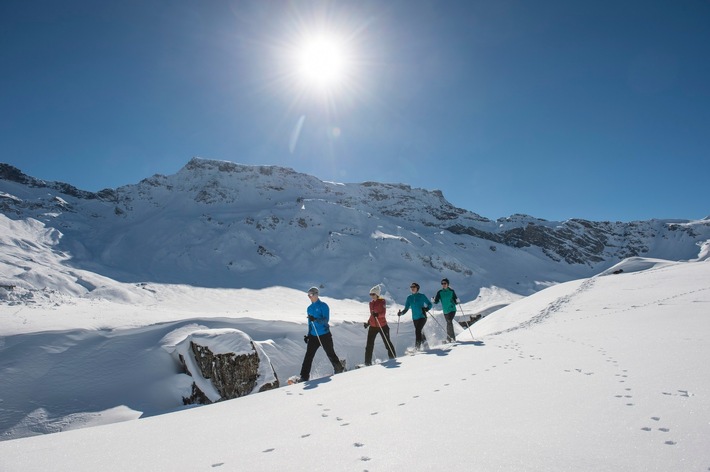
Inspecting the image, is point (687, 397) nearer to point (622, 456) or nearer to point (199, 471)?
point (622, 456)

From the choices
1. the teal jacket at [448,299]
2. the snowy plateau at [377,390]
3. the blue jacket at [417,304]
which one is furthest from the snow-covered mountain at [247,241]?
the teal jacket at [448,299]

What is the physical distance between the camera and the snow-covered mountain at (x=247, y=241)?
177 feet

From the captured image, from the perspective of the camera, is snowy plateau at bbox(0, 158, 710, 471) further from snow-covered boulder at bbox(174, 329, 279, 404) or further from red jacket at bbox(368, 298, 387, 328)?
red jacket at bbox(368, 298, 387, 328)

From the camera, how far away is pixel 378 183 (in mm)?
141125

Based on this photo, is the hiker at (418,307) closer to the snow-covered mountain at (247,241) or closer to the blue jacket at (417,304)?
the blue jacket at (417,304)

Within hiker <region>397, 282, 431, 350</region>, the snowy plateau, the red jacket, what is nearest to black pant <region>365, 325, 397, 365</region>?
the red jacket

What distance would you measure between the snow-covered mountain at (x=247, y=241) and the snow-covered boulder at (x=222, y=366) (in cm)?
3107

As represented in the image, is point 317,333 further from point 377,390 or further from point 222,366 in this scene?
point 222,366

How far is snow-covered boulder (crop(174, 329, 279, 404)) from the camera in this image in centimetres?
1175

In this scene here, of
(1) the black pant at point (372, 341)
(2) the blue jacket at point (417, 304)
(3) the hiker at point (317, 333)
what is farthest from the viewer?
(2) the blue jacket at point (417, 304)

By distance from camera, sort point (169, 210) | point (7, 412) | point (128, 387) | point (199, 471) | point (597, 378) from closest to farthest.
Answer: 1. point (199, 471)
2. point (597, 378)
3. point (7, 412)
4. point (128, 387)
5. point (169, 210)

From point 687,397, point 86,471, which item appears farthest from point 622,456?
point 86,471

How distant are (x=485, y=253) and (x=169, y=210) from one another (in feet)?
237

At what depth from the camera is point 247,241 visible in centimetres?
6769
